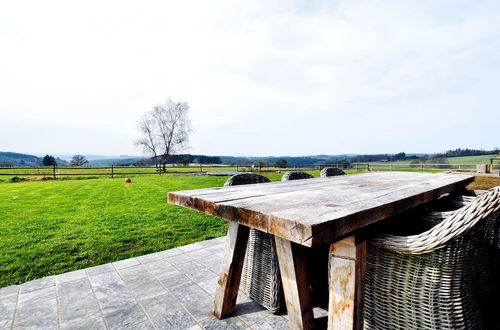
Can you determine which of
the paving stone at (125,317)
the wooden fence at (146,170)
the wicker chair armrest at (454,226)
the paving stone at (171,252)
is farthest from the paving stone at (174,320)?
the wooden fence at (146,170)

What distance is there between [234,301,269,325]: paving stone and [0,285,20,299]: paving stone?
1770 millimetres

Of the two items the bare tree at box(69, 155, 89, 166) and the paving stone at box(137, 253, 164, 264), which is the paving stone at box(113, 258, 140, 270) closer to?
the paving stone at box(137, 253, 164, 264)

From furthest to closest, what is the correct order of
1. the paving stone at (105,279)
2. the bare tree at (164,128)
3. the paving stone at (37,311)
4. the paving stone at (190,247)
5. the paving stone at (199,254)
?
the bare tree at (164,128) → the paving stone at (190,247) → the paving stone at (199,254) → the paving stone at (105,279) → the paving stone at (37,311)

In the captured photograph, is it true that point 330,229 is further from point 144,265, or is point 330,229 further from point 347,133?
point 347,133

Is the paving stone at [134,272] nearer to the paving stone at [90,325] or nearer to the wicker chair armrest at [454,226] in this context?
the paving stone at [90,325]

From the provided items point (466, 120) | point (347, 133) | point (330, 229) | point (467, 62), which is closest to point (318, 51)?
point (467, 62)

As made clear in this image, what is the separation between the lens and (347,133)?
16.1 meters

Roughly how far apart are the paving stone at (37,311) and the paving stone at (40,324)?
24mm

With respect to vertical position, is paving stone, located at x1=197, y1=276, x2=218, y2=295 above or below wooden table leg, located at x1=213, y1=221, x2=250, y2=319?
below

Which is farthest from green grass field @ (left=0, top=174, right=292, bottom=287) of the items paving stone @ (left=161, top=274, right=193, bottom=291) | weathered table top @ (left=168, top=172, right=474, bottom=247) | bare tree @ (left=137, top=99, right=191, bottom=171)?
bare tree @ (left=137, top=99, right=191, bottom=171)

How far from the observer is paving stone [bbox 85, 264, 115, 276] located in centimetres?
232

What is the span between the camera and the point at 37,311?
171 centimetres

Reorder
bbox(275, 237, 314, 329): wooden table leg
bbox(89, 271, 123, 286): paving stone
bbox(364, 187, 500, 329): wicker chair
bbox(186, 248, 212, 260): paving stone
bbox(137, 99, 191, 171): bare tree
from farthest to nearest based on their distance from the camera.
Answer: bbox(137, 99, 191, 171): bare tree → bbox(186, 248, 212, 260): paving stone → bbox(89, 271, 123, 286): paving stone → bbox(275, 237, 314, 329): wooden table leg → bbox(364, 187, 500, 329): wicker chair

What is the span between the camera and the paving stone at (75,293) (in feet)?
5.96
